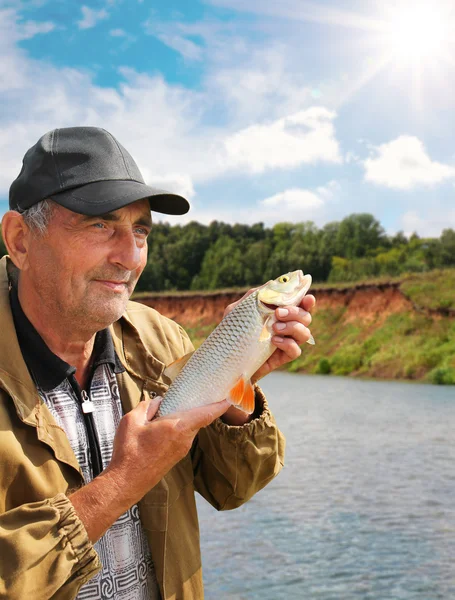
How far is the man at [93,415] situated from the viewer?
2.28 metres

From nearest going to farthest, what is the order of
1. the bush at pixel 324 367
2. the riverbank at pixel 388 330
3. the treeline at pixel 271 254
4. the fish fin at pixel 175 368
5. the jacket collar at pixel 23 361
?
the jacket collar at pixel 23 361 < the fish fin at pixel 175 368 < the riverbank at pixel 388 330 < the bush at pixel 324 367 < the treeline at pixel 271 254

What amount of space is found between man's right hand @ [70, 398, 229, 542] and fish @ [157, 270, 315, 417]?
167 millimetres

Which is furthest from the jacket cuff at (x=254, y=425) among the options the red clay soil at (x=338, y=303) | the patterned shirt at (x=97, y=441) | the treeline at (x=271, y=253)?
the treeline at (x=271, y=253)

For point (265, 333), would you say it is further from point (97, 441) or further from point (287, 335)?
point (97, 441)

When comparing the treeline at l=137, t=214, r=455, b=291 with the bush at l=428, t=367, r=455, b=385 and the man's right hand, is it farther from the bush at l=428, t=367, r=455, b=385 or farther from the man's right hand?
the man's right hand

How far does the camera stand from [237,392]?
2709 mm

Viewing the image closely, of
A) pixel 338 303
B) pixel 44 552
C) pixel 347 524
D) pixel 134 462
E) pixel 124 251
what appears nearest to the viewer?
pixel 44 552

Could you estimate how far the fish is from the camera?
2701 millimetres

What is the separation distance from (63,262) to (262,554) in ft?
23.9

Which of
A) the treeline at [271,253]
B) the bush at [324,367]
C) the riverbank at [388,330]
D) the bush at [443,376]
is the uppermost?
the treeline at [271,253]

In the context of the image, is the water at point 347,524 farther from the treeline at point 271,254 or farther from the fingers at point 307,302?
the treeline at point 271,254

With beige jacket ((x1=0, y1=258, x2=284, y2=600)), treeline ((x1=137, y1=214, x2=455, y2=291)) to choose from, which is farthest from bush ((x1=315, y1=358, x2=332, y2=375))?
treeline ((x1=137, y1=214, x2=455, y2=291))

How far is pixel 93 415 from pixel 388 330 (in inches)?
1512

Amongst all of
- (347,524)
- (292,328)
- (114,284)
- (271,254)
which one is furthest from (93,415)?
(271,254)
